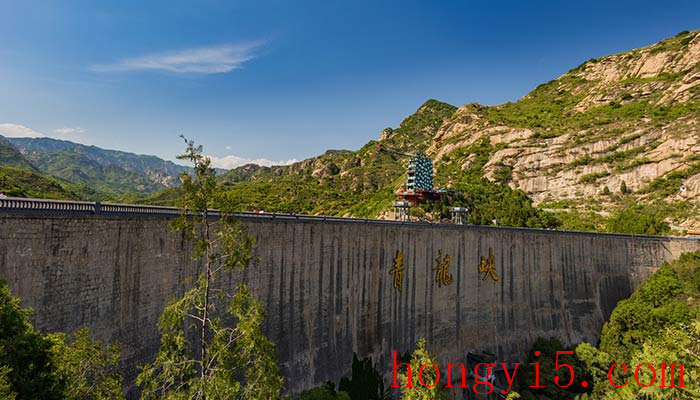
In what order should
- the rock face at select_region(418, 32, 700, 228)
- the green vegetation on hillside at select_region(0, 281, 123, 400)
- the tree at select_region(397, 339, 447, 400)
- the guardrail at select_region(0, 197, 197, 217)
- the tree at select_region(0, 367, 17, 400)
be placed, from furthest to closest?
1. the rock face at select_region(418, 32, 700, 228)
2. the tree at select_region(397, 339, 447, 400)
3. the guardrail at select_region(0, 197, 197, 217)
4. the green vegetation on hillside at select_region(0, 281, 123, 400)
5. the tree at select_region(0, 367, 17, 400)

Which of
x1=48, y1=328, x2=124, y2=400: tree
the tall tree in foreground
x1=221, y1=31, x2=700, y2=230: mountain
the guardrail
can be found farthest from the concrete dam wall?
x1=221, y1=31, x2=700, y2=230: mountain

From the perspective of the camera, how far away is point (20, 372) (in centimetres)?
791

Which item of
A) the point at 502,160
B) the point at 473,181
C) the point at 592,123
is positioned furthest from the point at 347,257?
the point at 592,123

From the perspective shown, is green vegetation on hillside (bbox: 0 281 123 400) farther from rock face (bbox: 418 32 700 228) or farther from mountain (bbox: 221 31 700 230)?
rock face (bbox: 418 32 700 228)

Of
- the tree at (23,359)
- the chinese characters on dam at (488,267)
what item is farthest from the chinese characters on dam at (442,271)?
the tree at (23,359)

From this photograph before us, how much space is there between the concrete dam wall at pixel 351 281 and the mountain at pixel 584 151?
17709mm

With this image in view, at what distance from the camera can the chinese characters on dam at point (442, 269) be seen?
27.6 metres

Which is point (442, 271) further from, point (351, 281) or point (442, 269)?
point (351, 281)

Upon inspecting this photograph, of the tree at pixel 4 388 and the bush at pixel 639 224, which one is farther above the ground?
the bush at pixel 639 224

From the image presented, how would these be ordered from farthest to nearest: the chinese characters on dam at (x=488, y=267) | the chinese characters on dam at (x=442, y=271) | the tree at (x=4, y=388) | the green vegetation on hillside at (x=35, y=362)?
the chinese characters on dam at (x=488, y=267)
the chinese characters on dam at (x=442, y=271)
the green vegetation on hillside at (x=35, y=362)
the tree at (x=4, y=388)

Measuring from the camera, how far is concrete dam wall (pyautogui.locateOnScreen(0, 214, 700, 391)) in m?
12.9

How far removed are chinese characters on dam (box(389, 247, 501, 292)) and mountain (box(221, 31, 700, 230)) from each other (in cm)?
2504

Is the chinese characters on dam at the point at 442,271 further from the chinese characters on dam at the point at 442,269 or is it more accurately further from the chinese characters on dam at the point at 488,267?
the chinese characters on dam at the point at 488,267

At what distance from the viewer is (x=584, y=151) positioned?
222 ft
